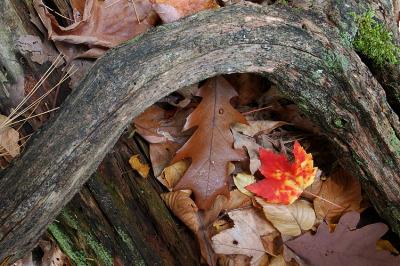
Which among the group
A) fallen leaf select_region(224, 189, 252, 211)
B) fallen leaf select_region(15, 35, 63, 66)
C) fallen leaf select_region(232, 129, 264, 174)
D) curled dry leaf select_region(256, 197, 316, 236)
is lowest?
curled dry leaf select_region(256, 197, 316, 236)

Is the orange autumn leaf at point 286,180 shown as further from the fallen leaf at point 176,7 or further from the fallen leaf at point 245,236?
the fallen leaf at point 176,7

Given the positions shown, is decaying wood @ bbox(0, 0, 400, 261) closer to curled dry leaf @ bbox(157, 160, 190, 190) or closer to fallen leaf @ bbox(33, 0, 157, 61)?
fallen leaf @ bbox(33, 0, 157, 61)

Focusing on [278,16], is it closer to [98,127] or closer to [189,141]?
[189,141]

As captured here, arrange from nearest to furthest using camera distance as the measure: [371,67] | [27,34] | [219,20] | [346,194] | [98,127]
→ [98,127]
[219,20]
[27,34]
[371,67]
[346,194]

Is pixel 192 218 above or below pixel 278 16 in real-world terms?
below

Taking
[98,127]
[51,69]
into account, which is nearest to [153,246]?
[98,127]

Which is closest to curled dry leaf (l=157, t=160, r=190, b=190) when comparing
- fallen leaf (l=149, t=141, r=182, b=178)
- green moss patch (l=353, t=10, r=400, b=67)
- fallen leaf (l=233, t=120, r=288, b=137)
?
fallen leaf (l=149, t=141, r=182, b=178)

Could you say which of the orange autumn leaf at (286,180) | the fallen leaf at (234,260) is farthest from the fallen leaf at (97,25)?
the fallen leaf at (234,260)
